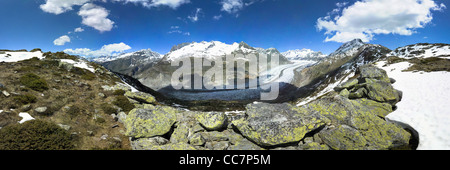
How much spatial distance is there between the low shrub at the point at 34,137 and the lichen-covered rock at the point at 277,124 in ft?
38.3

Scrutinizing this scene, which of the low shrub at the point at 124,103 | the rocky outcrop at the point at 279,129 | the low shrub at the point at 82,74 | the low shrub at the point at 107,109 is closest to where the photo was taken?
the rocky outcrop at the point at 279,129

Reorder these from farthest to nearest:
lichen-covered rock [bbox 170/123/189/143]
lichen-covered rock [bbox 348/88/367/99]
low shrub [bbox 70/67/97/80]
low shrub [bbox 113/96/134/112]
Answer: low shrub [bbox 70/67/97/80] → low shrub [bbox 113/96/134/112] → lichen-covered rock [bbox 348/88/367/99] → lichen-covered rock [bbox 170/123/189/143]

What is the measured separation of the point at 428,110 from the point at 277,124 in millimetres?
12944

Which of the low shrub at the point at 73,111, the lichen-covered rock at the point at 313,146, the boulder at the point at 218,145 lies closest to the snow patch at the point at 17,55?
the low shrub at the point at 73,111

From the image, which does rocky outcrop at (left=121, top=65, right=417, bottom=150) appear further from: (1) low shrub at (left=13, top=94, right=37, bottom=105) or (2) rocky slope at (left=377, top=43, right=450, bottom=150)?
(1) low shrub at (left=13, top=94, right=37, bottom=105)

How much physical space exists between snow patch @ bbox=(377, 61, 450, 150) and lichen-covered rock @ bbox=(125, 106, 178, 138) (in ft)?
55.1

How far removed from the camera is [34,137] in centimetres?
1024

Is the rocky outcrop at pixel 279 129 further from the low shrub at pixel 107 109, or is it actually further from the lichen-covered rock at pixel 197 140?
the low shrub at pixel 107 109

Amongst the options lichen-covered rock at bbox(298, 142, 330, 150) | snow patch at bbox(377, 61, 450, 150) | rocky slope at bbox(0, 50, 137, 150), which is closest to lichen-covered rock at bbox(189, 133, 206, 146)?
rocky slope at bbox(0, 50, 137, 150)

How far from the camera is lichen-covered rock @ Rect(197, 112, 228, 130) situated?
42.5 ft

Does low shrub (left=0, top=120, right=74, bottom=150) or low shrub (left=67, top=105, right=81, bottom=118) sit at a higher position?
low shrub (left=67, top=105, right=81, bottom=118)

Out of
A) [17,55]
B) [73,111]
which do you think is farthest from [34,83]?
[17,55]

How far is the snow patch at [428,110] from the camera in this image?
1006cm
